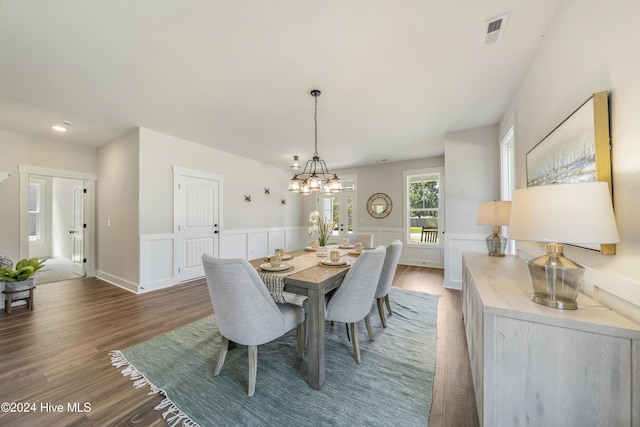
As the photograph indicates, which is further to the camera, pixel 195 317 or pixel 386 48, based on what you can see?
pixel 195 317

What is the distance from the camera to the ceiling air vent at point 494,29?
1.60 meters

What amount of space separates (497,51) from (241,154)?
445cm

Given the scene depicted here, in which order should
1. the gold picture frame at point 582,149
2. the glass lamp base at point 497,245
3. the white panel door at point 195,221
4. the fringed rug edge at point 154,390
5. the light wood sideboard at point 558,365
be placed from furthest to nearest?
the white panel door at point 195,221
the glass lamp base at point 497,245
the fringed rug edge at point 154,390
the gold picture frame at point 582,149
the light wood sideboard at point 558,365

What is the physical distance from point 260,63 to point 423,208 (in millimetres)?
4712

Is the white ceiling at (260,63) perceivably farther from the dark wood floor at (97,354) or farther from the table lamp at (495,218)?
the dark wood floor at (97,354)

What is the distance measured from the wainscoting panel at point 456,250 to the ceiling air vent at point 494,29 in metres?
2.68

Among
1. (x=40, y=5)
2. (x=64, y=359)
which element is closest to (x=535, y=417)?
(x=64, y=359)

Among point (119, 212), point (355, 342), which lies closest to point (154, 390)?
point (355, 342)

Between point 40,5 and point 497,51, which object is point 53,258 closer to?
point 40,5

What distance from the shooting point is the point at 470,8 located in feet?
4.96

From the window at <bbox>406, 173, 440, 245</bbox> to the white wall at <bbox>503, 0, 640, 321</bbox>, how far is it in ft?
12.8

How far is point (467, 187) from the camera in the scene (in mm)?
3643

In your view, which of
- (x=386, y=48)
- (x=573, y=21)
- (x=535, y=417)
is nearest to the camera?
(x=535, y=417)

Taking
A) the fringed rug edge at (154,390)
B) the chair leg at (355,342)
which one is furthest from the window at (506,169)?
the fringed rug edge at (154,390)
